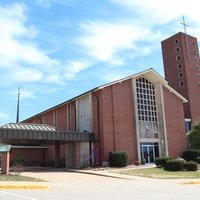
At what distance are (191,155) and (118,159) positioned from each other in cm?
986

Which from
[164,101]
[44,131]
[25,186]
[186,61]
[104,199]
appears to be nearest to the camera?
[104,199]

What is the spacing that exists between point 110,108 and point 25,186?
19167mm

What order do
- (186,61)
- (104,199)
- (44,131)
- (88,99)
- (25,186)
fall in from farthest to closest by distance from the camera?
(186,61), (88,99), (44,131), (25,186), (104,199)

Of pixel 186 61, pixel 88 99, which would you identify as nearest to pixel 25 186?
pixel 88 99

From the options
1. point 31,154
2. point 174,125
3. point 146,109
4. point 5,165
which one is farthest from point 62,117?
point 5,165

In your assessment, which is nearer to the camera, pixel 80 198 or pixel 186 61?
pixel 80 198

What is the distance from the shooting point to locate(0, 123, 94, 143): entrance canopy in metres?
29.0

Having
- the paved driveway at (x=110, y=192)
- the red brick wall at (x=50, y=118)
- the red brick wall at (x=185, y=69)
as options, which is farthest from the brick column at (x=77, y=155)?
the red brick wall at (x=185, y=69)

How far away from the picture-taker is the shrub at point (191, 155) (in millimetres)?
36156

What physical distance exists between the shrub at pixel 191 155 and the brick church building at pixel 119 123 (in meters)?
1.14

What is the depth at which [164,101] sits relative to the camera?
128 feet

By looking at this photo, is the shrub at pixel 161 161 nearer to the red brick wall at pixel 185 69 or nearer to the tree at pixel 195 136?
the tree at pixel 195 136

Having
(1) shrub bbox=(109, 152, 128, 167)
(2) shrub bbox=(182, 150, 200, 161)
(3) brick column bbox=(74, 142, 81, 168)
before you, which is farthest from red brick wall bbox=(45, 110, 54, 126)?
(2) shrub bbox=(182, 150, 200, 161)

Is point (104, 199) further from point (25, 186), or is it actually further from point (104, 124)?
point (104, 124)
